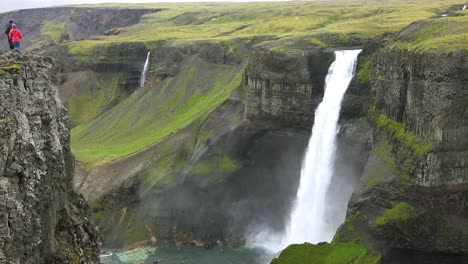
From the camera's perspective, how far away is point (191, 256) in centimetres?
6041

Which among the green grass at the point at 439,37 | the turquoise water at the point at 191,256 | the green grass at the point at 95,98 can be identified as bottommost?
the turquoise water at the point at 191,256

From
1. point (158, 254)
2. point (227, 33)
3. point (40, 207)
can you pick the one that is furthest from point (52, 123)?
point (227, 33)

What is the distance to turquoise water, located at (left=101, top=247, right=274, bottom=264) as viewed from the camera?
58344 mm

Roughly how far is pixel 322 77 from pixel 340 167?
37.4ft

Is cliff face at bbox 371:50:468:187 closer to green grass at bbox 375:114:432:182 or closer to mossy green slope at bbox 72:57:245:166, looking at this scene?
green grass at bbox 375:114:432:182

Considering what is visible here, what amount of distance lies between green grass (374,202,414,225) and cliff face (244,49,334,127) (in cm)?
2080

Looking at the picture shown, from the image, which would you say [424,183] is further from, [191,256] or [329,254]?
[191,256]

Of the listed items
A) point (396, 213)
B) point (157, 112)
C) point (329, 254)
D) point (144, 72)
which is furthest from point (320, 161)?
point (144, 72)

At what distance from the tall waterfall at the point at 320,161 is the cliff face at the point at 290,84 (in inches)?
72.6

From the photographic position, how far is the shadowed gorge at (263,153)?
114 feet

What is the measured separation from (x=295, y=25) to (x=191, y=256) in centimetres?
6450

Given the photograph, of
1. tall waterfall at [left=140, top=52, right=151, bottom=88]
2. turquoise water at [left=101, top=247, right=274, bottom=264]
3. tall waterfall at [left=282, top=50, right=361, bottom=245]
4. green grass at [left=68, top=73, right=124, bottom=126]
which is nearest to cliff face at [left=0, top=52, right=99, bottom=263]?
turquoise water at [left=101, top=247, right=274, bottom=264]

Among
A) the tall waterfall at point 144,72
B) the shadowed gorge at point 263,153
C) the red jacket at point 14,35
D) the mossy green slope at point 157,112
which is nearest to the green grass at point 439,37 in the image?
the shadowed gorge at point 263,153

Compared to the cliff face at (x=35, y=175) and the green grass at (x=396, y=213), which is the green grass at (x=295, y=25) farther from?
the cliff face at (x=35, y=175)
